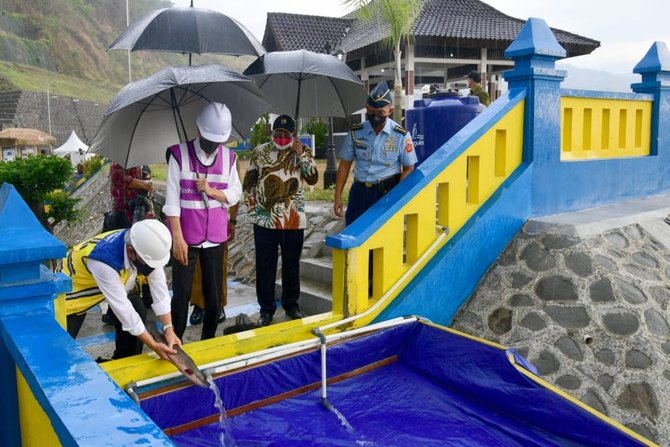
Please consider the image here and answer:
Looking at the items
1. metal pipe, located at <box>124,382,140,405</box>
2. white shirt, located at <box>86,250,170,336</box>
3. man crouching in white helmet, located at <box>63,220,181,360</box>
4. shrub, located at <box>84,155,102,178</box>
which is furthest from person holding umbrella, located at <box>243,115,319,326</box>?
shrub, located at <box>84,155,102,178</box>

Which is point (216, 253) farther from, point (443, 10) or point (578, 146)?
point (443, 10)

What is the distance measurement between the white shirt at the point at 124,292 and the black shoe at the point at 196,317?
6.18 feet

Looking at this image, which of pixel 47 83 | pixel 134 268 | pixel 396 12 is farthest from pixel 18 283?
pixel 47 83

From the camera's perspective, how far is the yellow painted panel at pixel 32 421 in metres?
2.05

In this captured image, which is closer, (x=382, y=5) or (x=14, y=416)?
(x=14, y=416)

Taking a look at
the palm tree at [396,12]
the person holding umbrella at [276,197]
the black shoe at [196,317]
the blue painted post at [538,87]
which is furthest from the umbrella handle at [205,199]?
the palm tree at [396,12]

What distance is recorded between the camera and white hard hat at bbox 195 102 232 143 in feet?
12.5

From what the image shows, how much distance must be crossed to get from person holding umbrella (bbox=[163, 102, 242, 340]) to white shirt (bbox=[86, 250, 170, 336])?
1.72 feet

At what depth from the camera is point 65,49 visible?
232 feet

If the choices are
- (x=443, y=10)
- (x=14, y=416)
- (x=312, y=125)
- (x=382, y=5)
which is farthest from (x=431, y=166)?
(x=443, y=10)

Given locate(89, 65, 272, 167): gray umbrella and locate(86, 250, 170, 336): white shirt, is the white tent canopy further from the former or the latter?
locate(86, 250, 170, 336): white shirt

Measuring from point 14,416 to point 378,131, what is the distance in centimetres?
303

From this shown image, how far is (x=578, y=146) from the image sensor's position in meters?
5.55

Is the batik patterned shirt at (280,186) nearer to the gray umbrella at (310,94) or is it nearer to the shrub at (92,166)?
the gray umbrella at (310,94)
